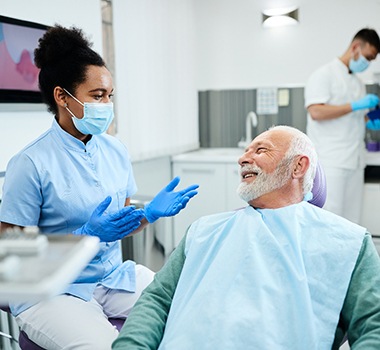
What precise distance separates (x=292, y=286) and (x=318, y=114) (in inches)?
80.9

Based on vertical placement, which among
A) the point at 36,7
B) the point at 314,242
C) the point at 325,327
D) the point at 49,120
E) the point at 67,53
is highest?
the point at 36,7

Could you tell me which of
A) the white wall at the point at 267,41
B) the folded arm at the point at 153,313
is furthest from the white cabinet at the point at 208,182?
the folded arm at the point at 153,313

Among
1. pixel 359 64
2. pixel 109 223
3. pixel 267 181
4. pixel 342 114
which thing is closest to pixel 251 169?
pixel 267 181

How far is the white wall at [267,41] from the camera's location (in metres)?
3.76

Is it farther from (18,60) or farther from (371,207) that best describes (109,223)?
(371,207)

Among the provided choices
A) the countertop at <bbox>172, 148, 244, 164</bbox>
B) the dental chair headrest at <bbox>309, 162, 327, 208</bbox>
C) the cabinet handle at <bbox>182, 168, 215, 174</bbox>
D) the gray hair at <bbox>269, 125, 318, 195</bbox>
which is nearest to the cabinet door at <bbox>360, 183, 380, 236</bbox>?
the countertop at <bbox>172, 148, 244, 164</bbox>

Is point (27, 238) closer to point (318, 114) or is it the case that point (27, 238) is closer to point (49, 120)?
point (49, 120)

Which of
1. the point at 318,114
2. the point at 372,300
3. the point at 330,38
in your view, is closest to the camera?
the point at 372,300

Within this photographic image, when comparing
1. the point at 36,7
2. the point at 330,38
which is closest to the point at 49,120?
the point at 36,7

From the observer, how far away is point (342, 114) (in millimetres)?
3014

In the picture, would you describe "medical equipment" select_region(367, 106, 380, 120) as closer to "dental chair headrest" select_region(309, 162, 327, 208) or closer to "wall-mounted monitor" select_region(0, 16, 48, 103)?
"dental chair headrest" select_region(309, 162, 327, 208)

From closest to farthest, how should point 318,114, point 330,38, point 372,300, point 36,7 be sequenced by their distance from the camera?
1. point 372,300
2. point 36,7
3. point 318,114
4. point 330,38

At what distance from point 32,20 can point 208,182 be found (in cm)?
190

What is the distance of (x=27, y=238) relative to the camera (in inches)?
27.6
